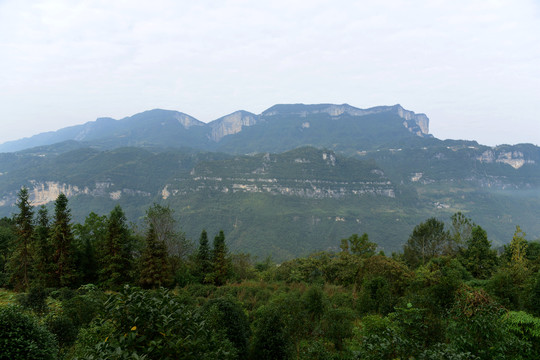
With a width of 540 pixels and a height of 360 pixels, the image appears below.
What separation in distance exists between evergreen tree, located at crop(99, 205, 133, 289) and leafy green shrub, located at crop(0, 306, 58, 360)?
1702cm

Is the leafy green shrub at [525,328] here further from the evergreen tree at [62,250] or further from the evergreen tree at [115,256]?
the evergreen tree at [62,250]

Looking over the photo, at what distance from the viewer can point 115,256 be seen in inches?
856

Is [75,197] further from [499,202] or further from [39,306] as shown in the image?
[499,202]

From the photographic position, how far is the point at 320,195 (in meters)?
176

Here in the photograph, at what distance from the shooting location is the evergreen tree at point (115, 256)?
71.2ft

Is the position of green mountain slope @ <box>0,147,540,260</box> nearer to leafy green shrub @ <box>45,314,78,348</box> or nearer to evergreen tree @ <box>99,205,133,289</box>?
evergreen tree @ <box>99,205,133,289</box>

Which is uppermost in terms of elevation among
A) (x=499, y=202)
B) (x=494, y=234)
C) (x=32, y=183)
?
(x=32, y=183)

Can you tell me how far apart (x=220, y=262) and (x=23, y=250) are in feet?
48.8

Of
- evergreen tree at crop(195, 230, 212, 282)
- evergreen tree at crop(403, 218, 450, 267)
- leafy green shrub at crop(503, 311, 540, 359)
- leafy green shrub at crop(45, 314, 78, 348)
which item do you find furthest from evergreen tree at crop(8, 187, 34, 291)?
evergreen tree at crop(403, 218, 450, 267)

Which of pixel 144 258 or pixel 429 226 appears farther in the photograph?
pixel 429 226

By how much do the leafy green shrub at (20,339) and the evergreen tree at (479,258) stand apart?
30653mm

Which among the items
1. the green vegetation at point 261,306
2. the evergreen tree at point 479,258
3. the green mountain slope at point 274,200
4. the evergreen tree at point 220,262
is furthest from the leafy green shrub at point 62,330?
the green mountain slope at point 274,200

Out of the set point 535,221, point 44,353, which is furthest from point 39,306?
point 535,221

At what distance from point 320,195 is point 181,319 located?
576 ft
